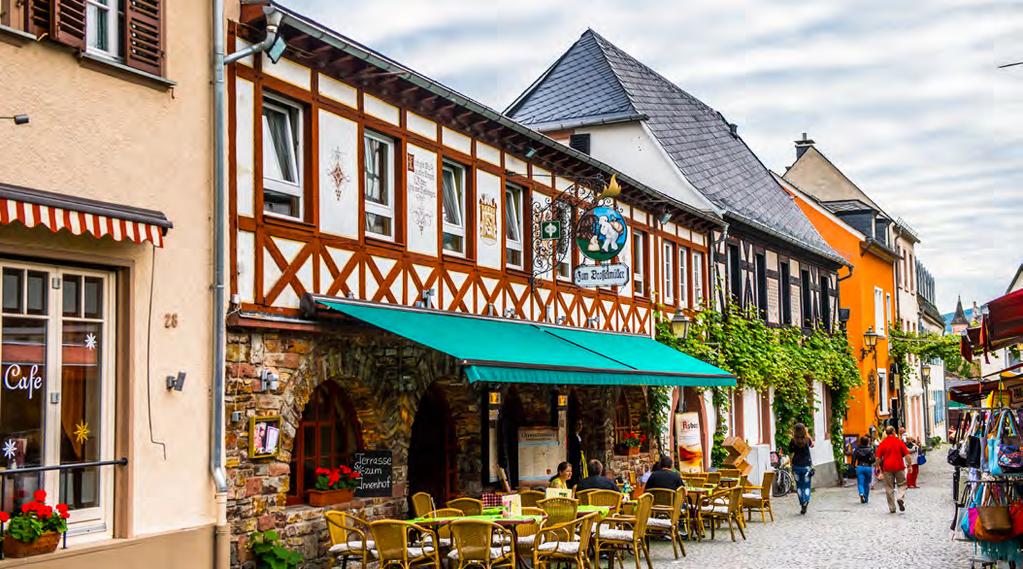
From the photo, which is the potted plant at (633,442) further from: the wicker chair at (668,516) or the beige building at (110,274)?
the beige building at (110,274)

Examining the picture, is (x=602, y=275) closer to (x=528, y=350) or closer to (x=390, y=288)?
(x=528, y=350)

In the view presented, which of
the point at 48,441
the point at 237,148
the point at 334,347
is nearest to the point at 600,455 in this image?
the point at 334,347

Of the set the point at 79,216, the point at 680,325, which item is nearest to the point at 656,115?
the point at 680,325

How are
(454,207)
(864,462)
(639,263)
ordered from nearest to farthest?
(454,207) → (639,263) → (864,462)

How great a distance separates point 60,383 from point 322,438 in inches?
164

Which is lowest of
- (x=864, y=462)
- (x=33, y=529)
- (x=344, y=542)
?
(x=864, y=462)

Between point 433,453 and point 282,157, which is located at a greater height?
point 282,157

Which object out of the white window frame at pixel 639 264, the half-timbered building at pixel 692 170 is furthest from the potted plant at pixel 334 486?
the half-timbered building at pixel 692 170

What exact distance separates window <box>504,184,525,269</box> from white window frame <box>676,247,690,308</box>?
23.4ft

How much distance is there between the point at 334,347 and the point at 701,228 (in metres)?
13.9

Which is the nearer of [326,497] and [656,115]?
[326,497]

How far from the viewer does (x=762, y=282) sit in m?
28.2

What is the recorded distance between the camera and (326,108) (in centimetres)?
1219

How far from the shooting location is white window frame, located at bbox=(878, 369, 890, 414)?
3925 centimetres
